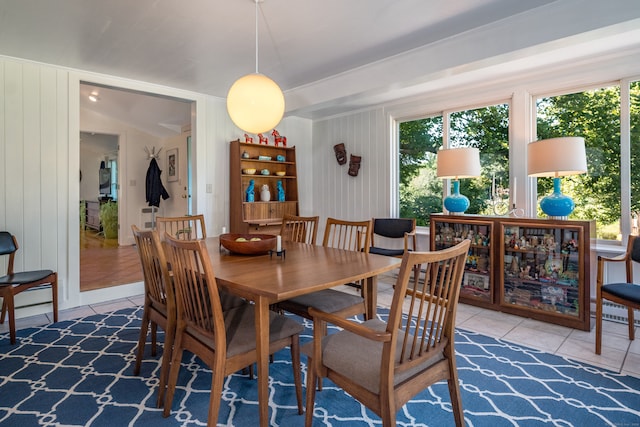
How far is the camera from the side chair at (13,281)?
2.63m

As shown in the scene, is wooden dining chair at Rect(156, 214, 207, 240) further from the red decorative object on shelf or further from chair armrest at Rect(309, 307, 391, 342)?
the red decorative object on shelf

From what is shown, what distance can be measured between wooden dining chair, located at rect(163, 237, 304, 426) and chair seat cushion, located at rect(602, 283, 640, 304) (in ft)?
6.95

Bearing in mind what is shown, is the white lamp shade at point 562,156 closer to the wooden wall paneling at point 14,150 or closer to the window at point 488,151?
the window at point 488,151

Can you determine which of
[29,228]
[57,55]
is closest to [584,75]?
[57,55]

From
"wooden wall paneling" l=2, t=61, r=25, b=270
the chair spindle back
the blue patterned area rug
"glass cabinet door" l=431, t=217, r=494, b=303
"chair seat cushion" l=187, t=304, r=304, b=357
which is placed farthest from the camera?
"glass cabinet door" l=431, t=217, r=494, b=303

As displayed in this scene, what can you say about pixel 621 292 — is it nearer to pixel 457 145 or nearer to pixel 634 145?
pixel 634 145

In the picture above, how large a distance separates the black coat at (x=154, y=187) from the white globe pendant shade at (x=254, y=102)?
16.6 feet

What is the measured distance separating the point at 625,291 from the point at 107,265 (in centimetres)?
547

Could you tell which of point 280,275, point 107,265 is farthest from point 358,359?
point 107,265

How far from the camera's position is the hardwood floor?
3938 mm

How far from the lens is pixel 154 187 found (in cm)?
661

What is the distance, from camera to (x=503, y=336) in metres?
2.79

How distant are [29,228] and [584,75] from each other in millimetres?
5138

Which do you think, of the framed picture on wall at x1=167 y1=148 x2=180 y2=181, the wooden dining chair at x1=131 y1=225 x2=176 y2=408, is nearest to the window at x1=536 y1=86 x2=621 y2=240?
the wooden dining chair at x1=131 y1=225 x2=176 y2=408
